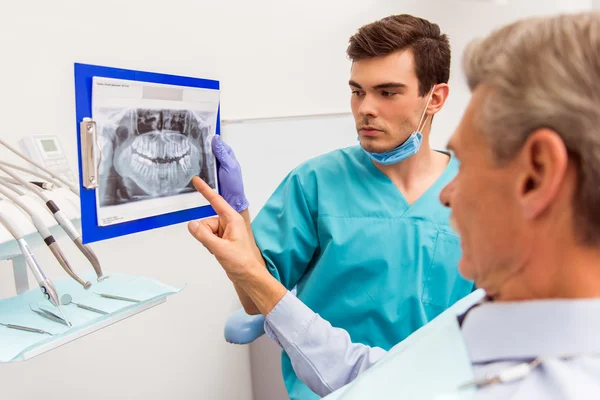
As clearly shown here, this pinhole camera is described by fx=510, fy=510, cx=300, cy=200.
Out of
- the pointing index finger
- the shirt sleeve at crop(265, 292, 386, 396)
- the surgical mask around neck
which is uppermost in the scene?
the surgical mask around neck

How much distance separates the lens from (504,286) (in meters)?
0.61

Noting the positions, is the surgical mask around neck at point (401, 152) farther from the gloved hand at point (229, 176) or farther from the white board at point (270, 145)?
the white board at point (270, 145)

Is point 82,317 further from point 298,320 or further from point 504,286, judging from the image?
point 504,286

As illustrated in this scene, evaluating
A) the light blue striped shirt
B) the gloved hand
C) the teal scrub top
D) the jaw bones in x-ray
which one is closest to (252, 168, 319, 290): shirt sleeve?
the teal scrub top

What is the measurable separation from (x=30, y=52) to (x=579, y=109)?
113 centimetres

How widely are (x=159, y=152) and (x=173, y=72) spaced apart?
616mm

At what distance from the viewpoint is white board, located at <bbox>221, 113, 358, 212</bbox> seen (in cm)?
169

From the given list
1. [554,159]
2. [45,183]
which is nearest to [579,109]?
[554,159]

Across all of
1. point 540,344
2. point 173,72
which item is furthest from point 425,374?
point 173,72

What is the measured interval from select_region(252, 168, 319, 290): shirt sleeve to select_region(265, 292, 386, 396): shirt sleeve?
0.71ft

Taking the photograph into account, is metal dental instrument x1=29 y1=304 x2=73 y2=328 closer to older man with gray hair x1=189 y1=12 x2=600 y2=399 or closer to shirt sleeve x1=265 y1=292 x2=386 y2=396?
shirt sleeve x1=265 y1=292 x2=386 y2=396

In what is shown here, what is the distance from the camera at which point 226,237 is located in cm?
100

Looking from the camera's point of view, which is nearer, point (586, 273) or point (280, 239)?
point (586, 273)

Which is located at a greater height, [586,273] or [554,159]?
[554,159]
